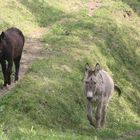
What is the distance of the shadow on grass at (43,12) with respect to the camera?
31750 mm

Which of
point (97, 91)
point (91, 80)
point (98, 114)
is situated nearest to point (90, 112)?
point (98, 114)

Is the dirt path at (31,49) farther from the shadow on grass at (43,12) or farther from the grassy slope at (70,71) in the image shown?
the shadow on grass at (43,12)

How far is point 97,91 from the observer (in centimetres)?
1506

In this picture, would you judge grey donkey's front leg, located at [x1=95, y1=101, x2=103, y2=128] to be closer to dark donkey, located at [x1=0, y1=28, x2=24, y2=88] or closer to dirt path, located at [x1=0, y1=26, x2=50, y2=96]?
dirt path, located at [x1=0, y1=26, x2=50, y2=96]

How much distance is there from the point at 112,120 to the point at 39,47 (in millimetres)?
6811

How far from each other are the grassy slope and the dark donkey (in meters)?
0.56

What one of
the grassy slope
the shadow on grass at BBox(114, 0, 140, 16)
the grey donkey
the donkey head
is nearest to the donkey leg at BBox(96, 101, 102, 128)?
the grey donkey

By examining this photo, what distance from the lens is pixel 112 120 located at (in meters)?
19.0

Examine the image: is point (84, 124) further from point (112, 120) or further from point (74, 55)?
point (74, 55)

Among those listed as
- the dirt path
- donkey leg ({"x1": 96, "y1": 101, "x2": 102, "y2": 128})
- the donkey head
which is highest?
the donkey head

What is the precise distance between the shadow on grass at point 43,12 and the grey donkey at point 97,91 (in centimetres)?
1529

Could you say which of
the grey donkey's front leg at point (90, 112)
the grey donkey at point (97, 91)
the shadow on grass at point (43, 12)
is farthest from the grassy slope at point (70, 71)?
the grey donkey at point (97, 91)

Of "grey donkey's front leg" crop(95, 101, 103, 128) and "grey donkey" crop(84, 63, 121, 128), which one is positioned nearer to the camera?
"grey donkey" crop(84, 63, 121, 128)

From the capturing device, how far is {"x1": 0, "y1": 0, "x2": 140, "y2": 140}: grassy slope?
46.6 ft
